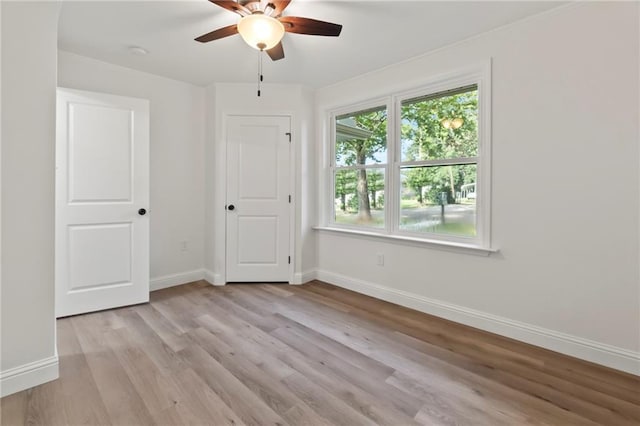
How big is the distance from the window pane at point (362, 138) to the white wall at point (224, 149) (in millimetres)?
395

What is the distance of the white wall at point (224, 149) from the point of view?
3646 mm

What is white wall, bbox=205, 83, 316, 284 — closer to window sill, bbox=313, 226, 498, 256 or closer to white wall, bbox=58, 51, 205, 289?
white wall, bbox=58, 51, 205, 289

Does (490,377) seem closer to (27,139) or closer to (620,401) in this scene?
(620,401)

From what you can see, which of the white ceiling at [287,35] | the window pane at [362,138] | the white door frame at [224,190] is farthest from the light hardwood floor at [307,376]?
the white ceiling at [287,35]

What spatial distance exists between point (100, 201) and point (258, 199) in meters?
1.58

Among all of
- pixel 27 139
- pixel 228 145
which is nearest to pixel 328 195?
pixel 228 145

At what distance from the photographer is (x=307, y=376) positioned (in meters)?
1.88

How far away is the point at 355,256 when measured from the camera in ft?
11.6

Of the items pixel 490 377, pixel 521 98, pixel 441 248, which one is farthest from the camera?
pixel 441 248

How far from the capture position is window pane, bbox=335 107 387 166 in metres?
3.35

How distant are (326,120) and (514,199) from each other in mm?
2287

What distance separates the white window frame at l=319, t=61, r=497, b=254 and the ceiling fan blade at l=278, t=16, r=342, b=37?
4.18 ft

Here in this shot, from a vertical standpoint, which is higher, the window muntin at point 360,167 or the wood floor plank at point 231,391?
the window muntin at point 360,167

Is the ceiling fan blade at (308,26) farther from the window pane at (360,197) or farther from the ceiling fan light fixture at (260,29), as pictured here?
the window pane at (360,197)
